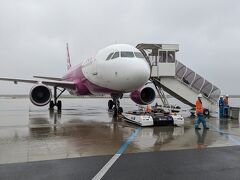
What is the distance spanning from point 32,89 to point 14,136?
684 centimetres

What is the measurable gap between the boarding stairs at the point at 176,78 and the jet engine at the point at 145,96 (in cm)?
121

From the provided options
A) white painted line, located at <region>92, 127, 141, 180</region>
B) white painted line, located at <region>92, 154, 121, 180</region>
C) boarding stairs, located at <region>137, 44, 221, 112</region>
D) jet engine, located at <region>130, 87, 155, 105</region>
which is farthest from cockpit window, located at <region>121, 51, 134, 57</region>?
white painted line, located at <region>92, 154, 121, 180</region>

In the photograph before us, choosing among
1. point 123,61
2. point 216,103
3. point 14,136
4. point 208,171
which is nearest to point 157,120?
point 123,61

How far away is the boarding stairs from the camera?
56.6 feet

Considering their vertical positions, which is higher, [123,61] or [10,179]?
[123,61]

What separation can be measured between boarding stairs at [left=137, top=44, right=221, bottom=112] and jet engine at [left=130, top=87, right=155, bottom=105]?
Answer: 1207 mm

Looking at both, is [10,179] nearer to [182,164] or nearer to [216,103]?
[182,164]

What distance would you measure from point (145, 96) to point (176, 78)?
2.61 metres

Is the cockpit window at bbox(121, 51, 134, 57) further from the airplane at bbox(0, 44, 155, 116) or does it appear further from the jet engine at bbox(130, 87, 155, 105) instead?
the jet engine at bbox(130, 87, 155, 105)

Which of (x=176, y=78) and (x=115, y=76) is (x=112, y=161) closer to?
(x=115, y=76)

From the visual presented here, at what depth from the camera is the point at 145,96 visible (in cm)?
1645

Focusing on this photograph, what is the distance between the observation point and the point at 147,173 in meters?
4.80

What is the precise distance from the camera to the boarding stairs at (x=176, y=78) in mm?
17250

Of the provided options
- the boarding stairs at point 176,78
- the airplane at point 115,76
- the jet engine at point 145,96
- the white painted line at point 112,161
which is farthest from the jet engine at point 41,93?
the white painted line at point 112,161
